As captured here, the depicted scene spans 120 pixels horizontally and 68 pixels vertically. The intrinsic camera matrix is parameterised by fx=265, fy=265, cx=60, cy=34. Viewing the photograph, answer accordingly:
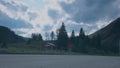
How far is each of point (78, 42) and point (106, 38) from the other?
90269mm

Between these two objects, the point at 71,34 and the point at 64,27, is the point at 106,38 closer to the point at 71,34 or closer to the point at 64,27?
the point at 71,34

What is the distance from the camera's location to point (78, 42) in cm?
10244

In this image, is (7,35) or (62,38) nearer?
(62,38)

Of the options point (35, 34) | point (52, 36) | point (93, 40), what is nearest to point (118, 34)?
point (52, 36)

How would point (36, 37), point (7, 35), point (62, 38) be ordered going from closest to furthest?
1. point (62, 38)
2. point (7, 35)
3. point (36, 37)
